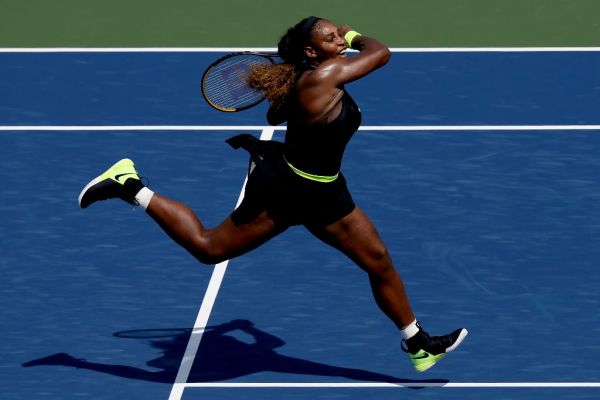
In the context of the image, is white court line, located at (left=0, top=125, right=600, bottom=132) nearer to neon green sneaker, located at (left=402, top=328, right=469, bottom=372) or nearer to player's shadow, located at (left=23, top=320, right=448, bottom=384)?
player's shadow, located at (left=23, top=320, right=448, bottom=384)

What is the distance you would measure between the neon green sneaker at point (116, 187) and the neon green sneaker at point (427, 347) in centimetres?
204

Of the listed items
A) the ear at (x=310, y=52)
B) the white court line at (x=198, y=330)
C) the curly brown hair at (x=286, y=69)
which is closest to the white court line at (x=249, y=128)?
the white court line at (x=198, y=330)

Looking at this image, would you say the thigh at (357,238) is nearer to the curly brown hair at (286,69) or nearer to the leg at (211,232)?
the leg at (211,232)

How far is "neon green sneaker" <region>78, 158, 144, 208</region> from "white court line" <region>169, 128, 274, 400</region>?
3.75ft

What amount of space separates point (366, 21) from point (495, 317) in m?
7.32

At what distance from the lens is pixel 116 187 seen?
419 inches

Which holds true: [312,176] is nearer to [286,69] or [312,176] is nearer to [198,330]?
[286,69]

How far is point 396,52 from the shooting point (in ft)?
56.2

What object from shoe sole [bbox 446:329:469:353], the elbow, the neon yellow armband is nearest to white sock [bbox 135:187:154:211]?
the neon yellow armband

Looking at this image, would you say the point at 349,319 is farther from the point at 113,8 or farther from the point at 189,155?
the point at 113,8

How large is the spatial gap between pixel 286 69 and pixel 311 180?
0.71m

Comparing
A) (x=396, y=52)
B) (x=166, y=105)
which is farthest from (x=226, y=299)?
(x=396, y=52)

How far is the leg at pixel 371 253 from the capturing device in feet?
33.3

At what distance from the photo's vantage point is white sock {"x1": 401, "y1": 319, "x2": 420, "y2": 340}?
34.2ft
